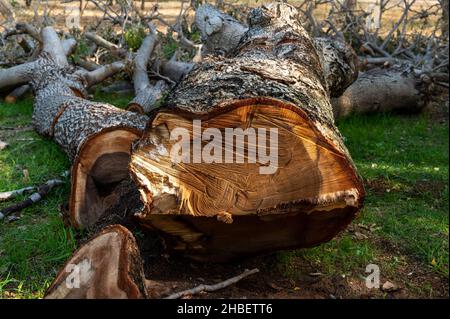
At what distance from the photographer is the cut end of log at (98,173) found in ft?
13.1

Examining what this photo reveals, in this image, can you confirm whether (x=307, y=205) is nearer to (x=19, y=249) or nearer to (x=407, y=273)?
(x=407, y=273)

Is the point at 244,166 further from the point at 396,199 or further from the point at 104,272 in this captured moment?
the point at 396,199

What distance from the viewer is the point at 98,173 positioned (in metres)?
4.12

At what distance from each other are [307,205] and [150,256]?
942mm

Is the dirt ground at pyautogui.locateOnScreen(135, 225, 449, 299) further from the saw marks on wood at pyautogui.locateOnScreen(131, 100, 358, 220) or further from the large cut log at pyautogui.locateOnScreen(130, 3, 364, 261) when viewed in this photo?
the saw marks on wood at pyautogui.locateOnScreen(131, 100, 358, 220)

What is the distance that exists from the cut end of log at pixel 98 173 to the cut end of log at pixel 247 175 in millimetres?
1151

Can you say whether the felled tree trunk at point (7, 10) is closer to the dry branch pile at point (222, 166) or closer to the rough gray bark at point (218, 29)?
the rough gray bark at point (218, 29)

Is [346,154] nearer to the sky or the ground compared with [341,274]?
nearer to the sky

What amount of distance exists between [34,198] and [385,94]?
386 cm

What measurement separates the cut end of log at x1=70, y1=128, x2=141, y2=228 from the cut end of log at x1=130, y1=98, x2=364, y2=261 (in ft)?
3.78

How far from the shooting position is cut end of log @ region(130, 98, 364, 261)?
2834 millimetres
